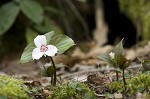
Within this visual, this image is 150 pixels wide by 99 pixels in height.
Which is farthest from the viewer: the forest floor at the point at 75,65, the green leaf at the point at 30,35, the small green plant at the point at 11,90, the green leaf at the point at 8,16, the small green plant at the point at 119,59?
the green leaf at the point at 30,35

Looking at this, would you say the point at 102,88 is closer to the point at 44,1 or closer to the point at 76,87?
the point at 76,87

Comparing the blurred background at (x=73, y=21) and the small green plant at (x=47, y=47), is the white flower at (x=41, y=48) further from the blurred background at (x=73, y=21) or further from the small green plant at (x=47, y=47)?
the blurred background at (x=73, y=21)

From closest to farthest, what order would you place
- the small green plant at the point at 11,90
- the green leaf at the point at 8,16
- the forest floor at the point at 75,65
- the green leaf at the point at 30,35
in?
the small green plant at the point at 11,90
the forest floor at the point at 75,65
the green leaf at the point at 8,16
the green leaf at the point at 30,35

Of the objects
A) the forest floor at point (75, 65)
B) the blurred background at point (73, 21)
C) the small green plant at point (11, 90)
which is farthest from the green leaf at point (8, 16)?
the small green plant at point (11, 90)

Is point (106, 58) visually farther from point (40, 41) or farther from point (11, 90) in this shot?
point (11, 90)

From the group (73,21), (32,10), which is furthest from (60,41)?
(73,21)

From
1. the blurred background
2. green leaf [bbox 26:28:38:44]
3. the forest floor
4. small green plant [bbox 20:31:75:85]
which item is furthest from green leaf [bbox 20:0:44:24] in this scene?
small green plant [bbox 20:31:75:85]
